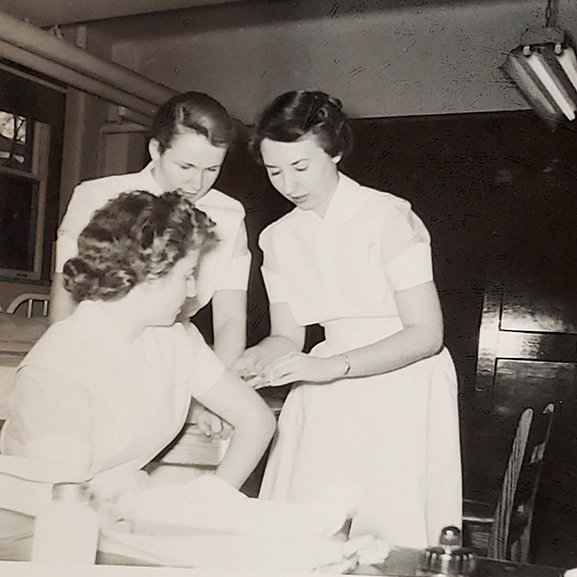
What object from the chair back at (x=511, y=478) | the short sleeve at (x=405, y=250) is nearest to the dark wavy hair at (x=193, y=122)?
the short sleeve at (x=405, y=250)

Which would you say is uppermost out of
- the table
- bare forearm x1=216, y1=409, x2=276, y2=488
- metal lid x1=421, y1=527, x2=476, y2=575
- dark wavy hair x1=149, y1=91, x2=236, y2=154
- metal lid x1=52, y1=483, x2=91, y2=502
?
dark wavy hair x1=149, y1=91, x2=236, y2=154

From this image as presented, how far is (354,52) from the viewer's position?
107 centimetres

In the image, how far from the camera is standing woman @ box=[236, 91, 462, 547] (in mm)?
979

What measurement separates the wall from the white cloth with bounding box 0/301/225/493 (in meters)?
0.35

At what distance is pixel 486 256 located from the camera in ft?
3.41

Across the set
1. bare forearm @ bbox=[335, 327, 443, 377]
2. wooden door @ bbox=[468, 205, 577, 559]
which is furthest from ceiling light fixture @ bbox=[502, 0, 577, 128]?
bare forearm @ bbox=[335, 327, 443, 377]

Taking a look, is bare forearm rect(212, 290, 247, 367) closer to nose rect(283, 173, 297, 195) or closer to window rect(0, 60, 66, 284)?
nose rect(283, 173, 297, 195)

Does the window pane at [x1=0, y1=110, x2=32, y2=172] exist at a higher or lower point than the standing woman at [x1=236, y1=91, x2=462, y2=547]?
higher

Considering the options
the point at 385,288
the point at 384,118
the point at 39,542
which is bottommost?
the point at 39,542

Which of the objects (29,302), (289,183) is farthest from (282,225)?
(29,302)

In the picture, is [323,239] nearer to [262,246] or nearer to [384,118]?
[262,246]

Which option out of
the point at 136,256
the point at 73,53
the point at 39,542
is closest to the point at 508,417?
the point at 136,256

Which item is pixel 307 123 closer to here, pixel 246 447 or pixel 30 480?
pixel 246 447

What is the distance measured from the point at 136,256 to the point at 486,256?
1.61ft
